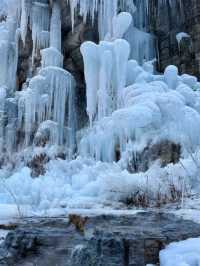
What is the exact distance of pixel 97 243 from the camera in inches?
107

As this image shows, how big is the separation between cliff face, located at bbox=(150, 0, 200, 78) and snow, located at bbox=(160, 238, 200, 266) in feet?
31.0

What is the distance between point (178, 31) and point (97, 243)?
10.6 meters

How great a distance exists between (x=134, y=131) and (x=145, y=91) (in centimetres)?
100

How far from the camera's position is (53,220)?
12.9 ft

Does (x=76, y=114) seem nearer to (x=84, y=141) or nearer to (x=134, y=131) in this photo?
(x=84, y=141)

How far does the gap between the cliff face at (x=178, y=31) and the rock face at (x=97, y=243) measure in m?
8.77

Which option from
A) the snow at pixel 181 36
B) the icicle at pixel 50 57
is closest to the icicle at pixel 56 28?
the icicle at pixel 50 57

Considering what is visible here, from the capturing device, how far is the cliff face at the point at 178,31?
1169 centimetres

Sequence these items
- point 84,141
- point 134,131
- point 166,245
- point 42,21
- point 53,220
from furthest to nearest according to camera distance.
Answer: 1. point 42,21
2. point 84,141
3. point 134,131
4. point 53,220
5. point 166,245

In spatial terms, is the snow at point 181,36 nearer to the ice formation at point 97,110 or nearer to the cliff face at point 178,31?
the cliff face at point 178,31

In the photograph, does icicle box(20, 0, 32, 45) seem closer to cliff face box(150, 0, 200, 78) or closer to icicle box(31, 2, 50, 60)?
icicle box(31, 2, 50, 60)

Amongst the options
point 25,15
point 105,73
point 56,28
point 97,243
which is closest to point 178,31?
point 105,73

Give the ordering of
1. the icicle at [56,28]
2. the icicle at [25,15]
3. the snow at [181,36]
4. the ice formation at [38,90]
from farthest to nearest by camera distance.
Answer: the icicle at [25,15], the icicle at [56,28], the ice formation at [38,90], the snow at [181,36]

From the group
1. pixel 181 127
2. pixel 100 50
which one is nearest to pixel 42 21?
pixel 100 50
